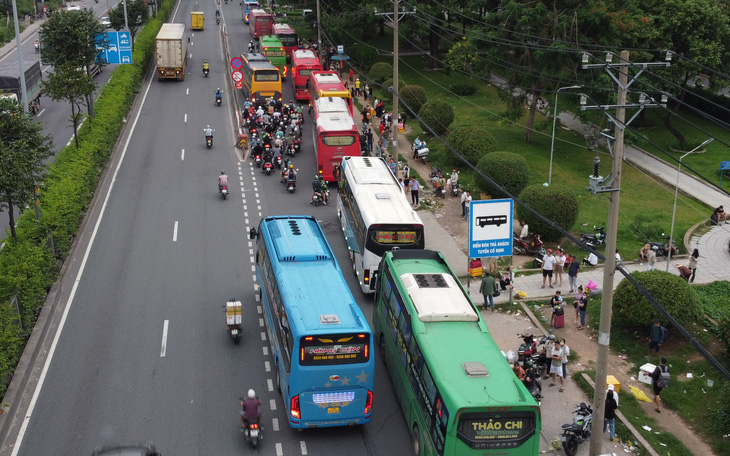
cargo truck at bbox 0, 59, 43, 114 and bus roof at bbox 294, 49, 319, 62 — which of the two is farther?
bus roof at bbox 294, 49, 319, 62

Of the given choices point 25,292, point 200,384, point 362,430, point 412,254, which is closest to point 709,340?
point 412,254

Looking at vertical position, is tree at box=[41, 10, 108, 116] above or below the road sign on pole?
above

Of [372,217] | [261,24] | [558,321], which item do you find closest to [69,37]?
[261,24]

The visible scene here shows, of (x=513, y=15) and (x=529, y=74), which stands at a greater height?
(x=513, y=15)

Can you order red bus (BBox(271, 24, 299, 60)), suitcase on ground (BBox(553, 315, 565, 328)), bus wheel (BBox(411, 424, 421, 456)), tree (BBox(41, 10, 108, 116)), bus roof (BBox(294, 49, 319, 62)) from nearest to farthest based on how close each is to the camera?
bus wheel (BBox(411, 424, 421, 456))
suitcase on ground (BBox(553, 315, 565, 328))
tree (BBox(41, 10, 108, 116))
bus roof (BBox(294, 49, 319, 62))
red bus (BBox(271, 24, 299, 60))

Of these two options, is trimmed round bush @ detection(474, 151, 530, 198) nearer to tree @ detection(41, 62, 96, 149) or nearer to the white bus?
the white bus

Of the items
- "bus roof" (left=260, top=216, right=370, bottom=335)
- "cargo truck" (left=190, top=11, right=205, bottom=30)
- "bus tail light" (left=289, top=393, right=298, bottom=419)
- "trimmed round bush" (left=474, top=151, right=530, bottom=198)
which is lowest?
"bus tail light" (left=289, top=393, right=298, bottom=419)

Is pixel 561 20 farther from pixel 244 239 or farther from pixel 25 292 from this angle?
pixel 25 292

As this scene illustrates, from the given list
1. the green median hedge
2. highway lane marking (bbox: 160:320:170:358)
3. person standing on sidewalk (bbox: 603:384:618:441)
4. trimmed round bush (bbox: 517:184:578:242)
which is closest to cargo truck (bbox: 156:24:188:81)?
the green median hedge
